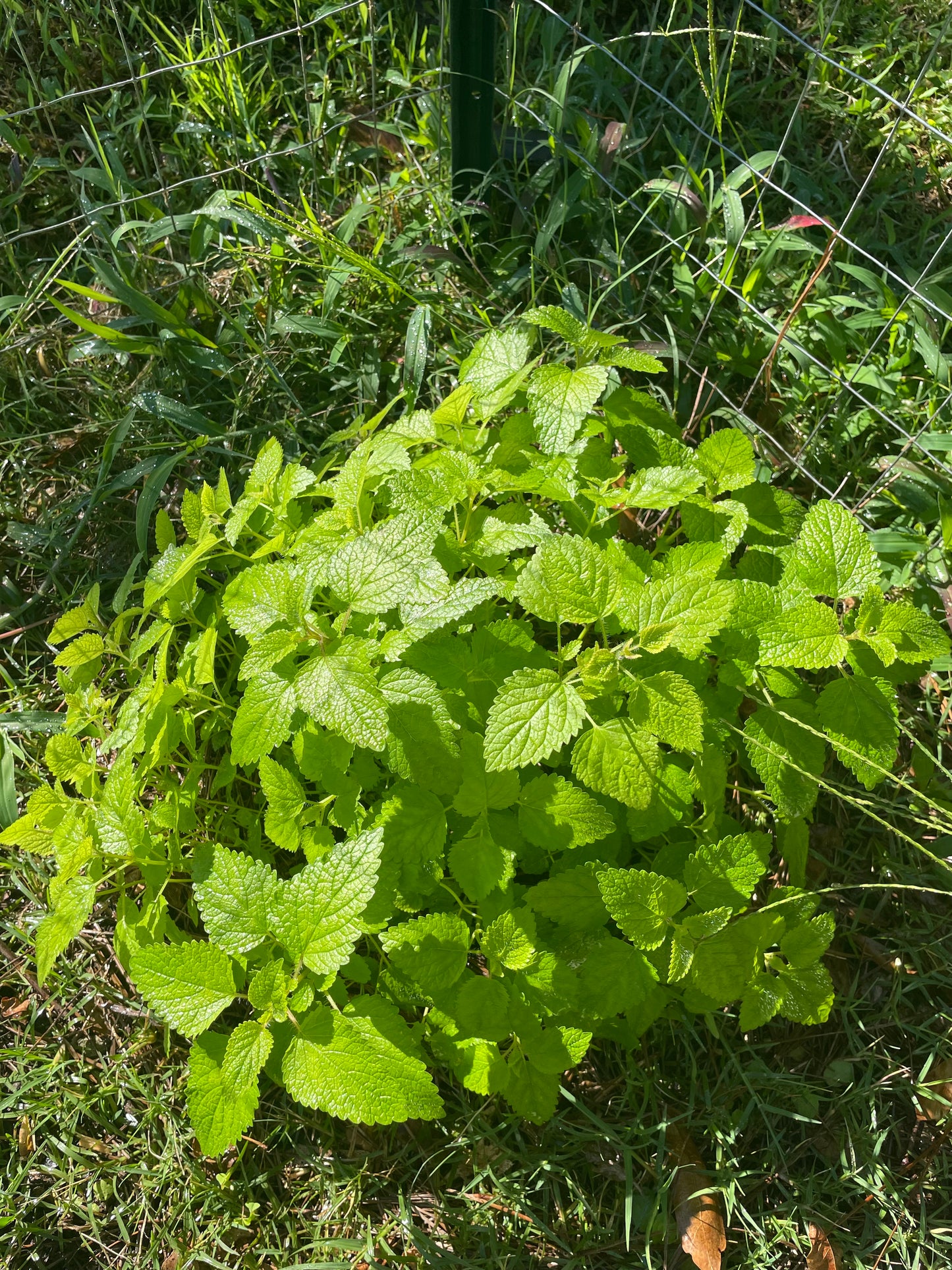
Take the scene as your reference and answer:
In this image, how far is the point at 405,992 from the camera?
5.29 feet

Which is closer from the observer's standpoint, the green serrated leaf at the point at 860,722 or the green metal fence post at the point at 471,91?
the green serrated leaf at the point at 860,722

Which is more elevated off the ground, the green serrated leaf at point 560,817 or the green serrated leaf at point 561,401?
the green serrated leaf at point 561,401

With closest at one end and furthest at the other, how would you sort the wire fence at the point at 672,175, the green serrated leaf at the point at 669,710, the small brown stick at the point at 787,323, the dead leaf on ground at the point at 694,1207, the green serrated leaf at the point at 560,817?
the green serrated leaf at the point at 669,710 → the green serrated leaf at the point at 560,817 → the dead leaf on ground at the point at 694,1207 → the small brown stick at the point at 787,323 → the wire fence at the point at 672,175

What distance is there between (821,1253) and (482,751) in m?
1.07

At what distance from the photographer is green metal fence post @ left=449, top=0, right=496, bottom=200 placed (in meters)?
2.22

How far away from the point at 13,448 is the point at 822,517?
6.25 feet

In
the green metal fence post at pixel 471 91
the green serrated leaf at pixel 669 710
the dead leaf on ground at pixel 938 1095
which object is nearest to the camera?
the green serrated leaf at pixel 669 710

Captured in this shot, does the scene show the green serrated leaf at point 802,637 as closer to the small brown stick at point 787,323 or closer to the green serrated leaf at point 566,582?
the green serrated leaf at point 566,582

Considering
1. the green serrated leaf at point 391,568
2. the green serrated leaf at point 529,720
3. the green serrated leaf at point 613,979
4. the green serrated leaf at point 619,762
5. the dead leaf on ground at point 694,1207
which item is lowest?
the dead leaf on ground at point 694,1207

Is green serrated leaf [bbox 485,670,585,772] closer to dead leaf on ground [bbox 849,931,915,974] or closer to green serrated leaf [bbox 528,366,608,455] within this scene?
green serrated leaf [bbox 528,366,608,455]

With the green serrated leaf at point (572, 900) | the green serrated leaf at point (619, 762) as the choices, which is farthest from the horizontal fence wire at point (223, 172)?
the green serrated leaf at point (572, 900)

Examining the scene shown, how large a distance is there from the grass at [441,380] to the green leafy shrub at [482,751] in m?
0.28

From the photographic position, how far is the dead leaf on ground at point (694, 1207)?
1.69 meters

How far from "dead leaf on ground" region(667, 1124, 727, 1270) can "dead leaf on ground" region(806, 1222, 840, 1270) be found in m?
0.15
